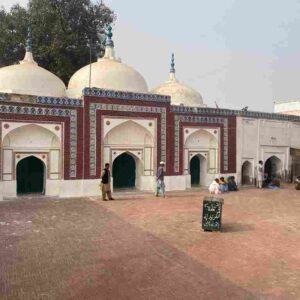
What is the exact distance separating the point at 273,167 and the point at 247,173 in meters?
2.35

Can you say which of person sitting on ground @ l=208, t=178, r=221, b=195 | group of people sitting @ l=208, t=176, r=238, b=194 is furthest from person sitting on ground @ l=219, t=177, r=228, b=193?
person sitting on ground @ l=208, t=178, r=221, b=195

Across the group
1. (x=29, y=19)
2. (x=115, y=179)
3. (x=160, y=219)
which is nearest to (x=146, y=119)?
(x=115, y=179)

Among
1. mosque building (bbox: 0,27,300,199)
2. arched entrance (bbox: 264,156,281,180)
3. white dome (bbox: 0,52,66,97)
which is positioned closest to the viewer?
mosque building (bbox: 0,27,300,199)

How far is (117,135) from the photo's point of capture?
16.0 metres

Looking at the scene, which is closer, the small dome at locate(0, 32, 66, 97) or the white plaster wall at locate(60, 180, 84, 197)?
the white plaster wall at locate(60, 180, 84, 197)

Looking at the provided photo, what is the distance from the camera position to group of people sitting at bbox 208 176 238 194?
15617 mm

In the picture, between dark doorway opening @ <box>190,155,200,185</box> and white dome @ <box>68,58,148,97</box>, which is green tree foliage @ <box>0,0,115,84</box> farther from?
dark doorway opening @ <box>190,155,200,185</box>

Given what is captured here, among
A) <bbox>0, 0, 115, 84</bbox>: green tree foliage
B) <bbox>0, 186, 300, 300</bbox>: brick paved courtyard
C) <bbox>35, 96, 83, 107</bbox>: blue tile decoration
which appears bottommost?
<bbox>0, 186, 300, 300</bbox>: brick paved courtyard

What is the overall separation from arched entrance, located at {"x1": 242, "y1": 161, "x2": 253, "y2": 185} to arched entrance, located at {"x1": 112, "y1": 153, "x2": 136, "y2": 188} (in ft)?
21.1

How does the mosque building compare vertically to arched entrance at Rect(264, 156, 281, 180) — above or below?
above

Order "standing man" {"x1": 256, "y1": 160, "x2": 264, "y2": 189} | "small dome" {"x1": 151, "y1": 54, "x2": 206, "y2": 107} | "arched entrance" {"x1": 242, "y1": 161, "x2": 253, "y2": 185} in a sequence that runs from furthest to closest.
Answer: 1. "small dome" {"x1": 151, "y1": 54, "x2": 206, "y2": 107}
2. "arched entrance" {"x1": 242, "y1": 161, "x2": 253, "y2": 185}
3. "standing man" {"x1": 256, "y1": 160, "x2": 264, "y2": 189}

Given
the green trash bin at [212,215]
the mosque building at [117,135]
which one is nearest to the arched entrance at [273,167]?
the mosque building at [117,135]

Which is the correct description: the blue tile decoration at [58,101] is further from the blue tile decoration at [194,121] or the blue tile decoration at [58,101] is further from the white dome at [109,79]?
the blue tile decoration at [194,121]

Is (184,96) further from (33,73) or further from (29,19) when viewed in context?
(29,19)
